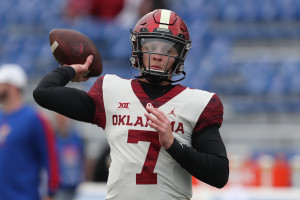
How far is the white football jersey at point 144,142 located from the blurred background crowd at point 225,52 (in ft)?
16.5

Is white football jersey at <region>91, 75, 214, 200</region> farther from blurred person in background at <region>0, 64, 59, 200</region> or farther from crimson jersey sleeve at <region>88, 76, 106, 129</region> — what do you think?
blurred person in background at <region>0, 64, 59, 200</region>

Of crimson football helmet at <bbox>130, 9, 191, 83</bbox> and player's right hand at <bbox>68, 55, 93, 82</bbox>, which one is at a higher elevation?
crimson football helmet at <bbox>130, 9, 191, 83</bbox>

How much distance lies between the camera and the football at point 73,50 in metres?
2.88

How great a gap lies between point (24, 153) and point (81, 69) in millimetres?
2127

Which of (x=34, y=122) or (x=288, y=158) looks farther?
(x=288, y=158)

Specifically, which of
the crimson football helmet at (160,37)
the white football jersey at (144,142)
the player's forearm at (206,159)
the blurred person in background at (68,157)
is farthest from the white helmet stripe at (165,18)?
the blurred person in background at (68,157)

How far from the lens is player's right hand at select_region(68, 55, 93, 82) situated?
2.77 metres

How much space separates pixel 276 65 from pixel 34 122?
5770mm

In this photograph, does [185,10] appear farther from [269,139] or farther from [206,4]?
[269,139]

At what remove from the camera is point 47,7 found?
37.6ft

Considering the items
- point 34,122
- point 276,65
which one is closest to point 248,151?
point 276,65

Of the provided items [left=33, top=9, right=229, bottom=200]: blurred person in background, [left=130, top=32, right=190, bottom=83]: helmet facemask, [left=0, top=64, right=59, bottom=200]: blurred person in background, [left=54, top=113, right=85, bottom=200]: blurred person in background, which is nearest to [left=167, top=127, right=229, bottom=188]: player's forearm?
[left=33, top=9, right=229, bottom=200]: blurred person in background

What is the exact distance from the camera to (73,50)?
287 centimetres

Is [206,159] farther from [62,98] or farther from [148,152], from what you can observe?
[62,98]
